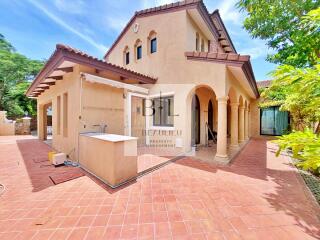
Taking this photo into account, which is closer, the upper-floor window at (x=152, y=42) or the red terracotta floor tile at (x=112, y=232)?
the red terracotta floor tile at (x=112, y=232)

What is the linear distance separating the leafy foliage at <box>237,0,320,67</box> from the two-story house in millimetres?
1995

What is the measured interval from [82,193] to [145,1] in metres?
12.8

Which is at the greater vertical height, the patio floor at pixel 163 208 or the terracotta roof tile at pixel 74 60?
the terracotta roof tile at pixel 74 60

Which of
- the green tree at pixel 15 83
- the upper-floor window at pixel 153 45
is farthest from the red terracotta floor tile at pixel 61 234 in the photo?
the green tree at pixel 15 83

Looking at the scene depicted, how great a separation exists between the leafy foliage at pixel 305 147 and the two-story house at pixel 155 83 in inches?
195

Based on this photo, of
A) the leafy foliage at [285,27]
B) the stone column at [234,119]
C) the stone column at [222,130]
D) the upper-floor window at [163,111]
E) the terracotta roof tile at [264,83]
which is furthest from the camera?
the terracotta roof tile at [264,83]

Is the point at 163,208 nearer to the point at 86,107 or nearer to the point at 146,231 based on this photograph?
the point at 146,231

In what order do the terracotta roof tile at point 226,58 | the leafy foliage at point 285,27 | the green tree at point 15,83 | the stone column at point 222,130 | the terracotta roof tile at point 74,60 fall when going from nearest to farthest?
1. the terracotta roof tile at point 74,60
2. the leafy foliage at point 285,27
3. the terracotta roof tile at point 226,58
4. the stone column at point 222,130
5. the green tree at point 15,83

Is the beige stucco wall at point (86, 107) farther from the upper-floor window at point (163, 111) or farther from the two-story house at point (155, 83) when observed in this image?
the upper-floor window at point (163, 111)

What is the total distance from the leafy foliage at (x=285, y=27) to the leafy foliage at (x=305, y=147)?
4719 mm

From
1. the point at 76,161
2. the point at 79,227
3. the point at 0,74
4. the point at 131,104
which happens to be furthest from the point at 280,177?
the point at 0,74

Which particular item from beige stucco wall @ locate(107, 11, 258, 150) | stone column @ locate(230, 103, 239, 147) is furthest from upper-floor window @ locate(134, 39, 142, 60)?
stone column @ locate(230, 103, 239, 147)

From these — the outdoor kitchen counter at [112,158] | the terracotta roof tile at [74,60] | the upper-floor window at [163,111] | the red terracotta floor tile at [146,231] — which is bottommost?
the red terracotta floor tile at [146,231]

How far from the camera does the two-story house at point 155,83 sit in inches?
291
